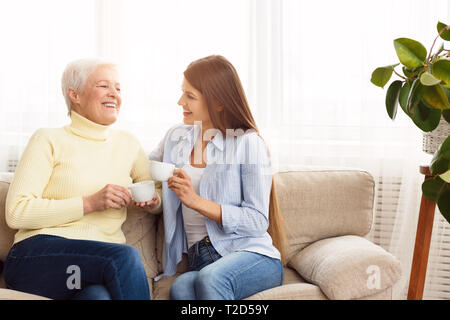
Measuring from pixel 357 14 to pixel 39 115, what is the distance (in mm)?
1759

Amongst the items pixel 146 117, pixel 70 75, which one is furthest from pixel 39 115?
pixel 70 75

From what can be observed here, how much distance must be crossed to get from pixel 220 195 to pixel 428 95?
75 cm

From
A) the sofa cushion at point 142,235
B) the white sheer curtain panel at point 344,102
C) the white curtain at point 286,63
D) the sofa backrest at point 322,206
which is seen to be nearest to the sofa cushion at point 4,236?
the sofa cushion at point 142,235

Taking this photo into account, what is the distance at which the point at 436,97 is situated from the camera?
4.56ft

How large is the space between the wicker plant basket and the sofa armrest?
43 centimetres

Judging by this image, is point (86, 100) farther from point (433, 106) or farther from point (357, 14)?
point (357, 14)

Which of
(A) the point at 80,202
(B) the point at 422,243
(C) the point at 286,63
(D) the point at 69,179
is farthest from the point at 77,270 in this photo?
(C) the point at 286,63

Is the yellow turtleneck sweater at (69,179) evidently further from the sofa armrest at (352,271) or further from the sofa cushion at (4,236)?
the sofa armrest at (352,271)

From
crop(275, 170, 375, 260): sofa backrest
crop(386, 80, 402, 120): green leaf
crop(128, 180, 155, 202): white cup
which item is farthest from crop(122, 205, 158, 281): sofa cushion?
crop(386, 80, 402, 120): green leaf

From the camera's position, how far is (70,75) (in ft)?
5.59

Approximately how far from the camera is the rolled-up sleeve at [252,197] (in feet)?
5.43

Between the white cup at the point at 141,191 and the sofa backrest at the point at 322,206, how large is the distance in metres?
0.61

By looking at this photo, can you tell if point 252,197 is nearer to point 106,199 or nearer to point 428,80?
point 106,199

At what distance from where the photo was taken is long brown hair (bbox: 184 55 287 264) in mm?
1751
